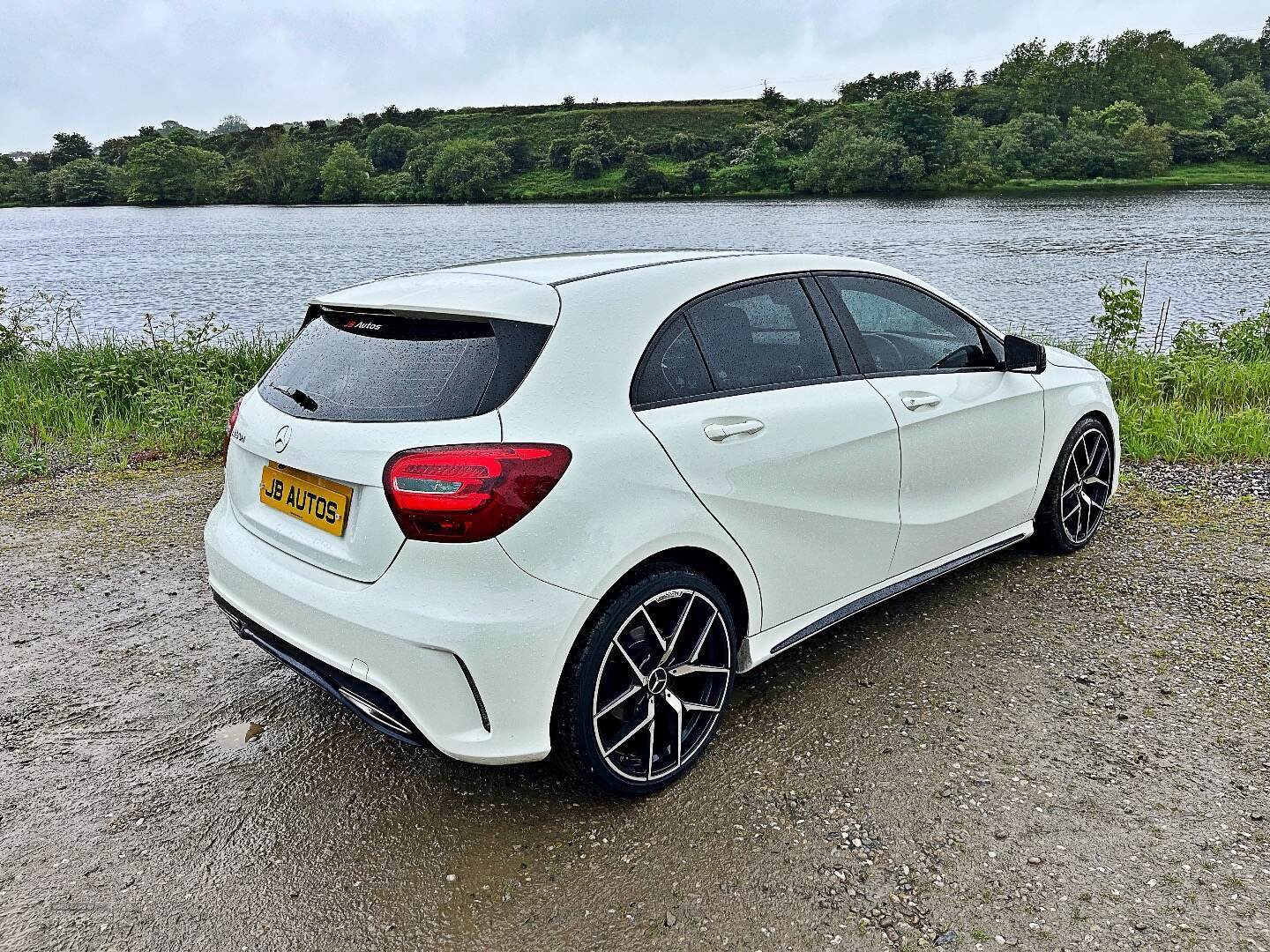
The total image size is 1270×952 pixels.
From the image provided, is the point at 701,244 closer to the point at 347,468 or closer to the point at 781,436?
the point at 781,436

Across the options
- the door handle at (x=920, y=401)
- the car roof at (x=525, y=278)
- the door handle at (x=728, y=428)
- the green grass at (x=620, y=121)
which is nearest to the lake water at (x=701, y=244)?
the door handle at (x=920, y=401)

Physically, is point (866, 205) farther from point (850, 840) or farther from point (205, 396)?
point (850, 840)

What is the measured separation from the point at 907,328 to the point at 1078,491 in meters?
1.50

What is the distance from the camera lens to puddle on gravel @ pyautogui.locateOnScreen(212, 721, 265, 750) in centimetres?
325

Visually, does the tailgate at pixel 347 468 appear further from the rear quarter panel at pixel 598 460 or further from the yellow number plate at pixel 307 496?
the rear quarter panel at pixel 598 460

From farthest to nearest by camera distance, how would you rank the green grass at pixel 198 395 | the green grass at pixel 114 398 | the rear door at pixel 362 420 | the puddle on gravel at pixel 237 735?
the green grass at pixel 114 398, the green grass at pixel 198 395, the puddle on gravel at pixel 237 735, the rear door at pixel 362 420

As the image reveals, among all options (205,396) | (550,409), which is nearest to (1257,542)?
(550,409)

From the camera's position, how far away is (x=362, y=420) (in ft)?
8.70

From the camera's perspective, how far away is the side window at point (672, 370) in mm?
2807

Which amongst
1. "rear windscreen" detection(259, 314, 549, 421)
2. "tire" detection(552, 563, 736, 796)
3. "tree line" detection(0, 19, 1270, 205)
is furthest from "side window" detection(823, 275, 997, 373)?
"tree line" detection(0, 19, 1270, 205)

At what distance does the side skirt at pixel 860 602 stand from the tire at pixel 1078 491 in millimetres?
277

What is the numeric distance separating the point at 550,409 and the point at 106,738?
2.05m

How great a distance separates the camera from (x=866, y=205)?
193ft

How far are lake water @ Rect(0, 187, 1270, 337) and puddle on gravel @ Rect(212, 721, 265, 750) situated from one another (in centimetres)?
1484
